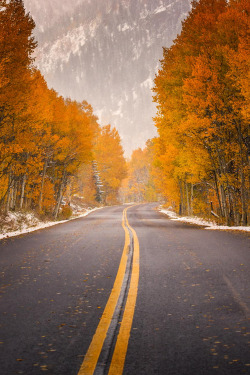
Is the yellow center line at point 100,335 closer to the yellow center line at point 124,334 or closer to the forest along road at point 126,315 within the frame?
the forest along road at point 126,315

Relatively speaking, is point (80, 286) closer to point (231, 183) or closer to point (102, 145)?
point (231, 183)

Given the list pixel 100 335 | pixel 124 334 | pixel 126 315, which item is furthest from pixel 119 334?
pixel 126 315

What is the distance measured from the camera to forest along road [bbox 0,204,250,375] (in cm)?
275

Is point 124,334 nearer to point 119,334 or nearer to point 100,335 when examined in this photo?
point 119,334

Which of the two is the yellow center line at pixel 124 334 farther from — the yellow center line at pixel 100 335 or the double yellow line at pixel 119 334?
the yellow center line at pixel 100 335

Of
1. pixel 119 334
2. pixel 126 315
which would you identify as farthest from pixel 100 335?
pixel 126 315

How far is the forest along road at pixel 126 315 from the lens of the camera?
2.75 m

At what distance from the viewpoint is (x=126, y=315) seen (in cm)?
390

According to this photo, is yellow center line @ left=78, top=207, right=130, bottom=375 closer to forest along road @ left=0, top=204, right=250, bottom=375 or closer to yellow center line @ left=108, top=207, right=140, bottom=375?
forest along road @ left=0, top=204, right=250, bottom=375

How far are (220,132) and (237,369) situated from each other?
14288 millimetres

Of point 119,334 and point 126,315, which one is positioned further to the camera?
point 126,315

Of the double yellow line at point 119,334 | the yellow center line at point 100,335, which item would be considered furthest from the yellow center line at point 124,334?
the yellow center line at point 100,335

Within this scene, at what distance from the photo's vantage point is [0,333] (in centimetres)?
337

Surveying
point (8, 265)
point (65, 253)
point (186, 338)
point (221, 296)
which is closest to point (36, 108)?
point (65, 253)
